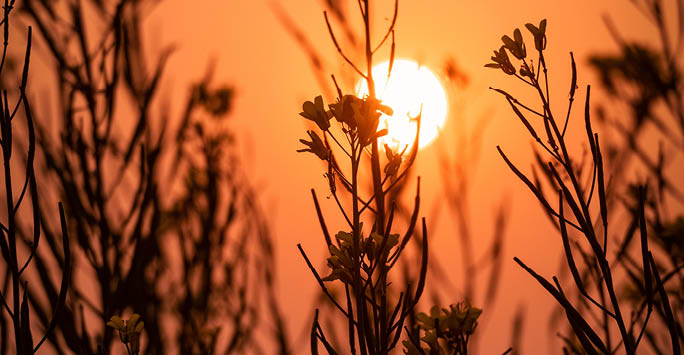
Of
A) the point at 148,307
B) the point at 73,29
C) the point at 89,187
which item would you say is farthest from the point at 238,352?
the point at 73,29

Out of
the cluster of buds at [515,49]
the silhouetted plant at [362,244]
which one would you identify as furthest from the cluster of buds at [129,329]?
the cluster of buds at [515,49]

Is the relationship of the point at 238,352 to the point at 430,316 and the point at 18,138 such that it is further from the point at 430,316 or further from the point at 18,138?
the point at 430,316

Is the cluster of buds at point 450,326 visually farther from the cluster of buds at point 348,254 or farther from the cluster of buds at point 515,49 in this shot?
the cluster of buds at point 515,49

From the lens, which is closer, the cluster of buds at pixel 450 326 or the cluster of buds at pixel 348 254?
the cluster of buds at pixel 348 254

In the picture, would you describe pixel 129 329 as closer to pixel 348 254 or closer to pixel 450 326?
pixel 348 254

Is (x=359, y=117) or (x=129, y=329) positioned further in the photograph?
(x=129, y=329)

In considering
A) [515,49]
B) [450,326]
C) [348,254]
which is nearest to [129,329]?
[348,254]

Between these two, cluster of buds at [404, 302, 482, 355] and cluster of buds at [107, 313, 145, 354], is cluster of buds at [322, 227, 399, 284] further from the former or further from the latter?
cluster of buds at [107, 313, 145, 354]

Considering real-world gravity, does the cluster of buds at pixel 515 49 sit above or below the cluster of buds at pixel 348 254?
above

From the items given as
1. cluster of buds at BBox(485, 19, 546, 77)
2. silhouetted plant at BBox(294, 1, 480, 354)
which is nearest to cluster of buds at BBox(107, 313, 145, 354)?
silhouetted plant at BBox(294, 1, 480, 354)

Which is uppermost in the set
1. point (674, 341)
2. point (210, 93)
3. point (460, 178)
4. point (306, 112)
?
point (210, 93)

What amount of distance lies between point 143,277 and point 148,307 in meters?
0.11

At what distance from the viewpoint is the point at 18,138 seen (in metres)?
1.86

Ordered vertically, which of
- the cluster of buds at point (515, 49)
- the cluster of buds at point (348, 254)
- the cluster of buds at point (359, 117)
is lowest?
the cluster of buds at point (348, 254)
